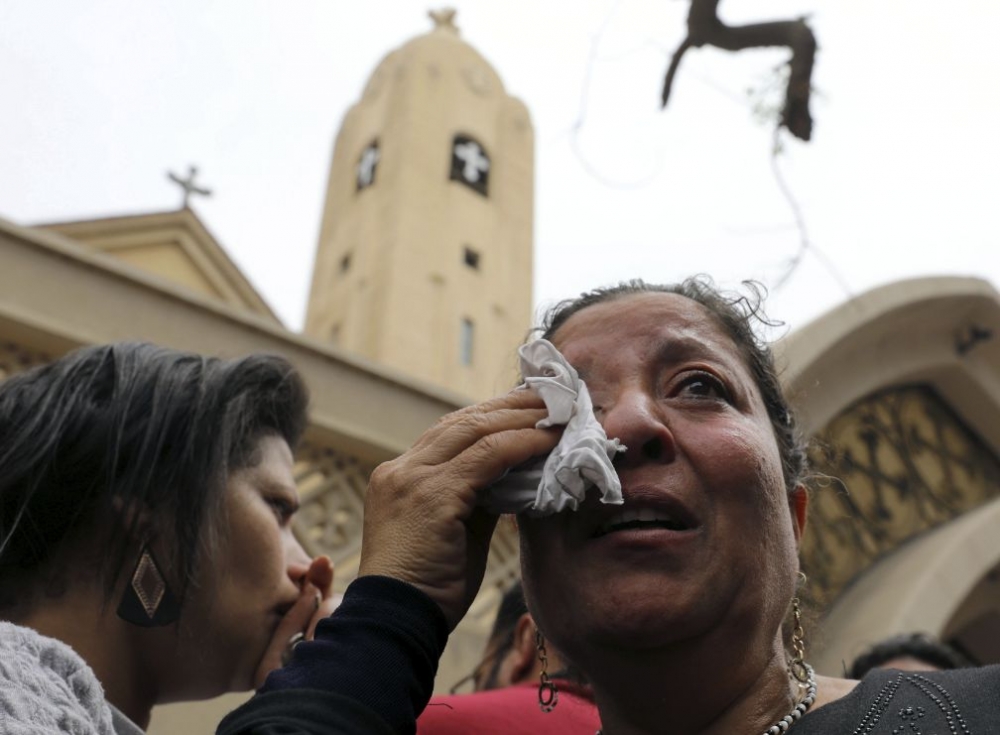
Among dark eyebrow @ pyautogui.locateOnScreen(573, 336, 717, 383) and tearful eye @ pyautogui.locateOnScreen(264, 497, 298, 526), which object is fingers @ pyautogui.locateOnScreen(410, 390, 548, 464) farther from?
tearful eye @ pyautogui.locateOnScreen(264, 497, 298, 526)

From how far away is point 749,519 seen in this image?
1656 mm

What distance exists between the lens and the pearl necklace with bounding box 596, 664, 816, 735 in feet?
5.33

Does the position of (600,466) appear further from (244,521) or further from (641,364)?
(244,521)

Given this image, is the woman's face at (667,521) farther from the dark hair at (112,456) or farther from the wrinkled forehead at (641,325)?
the dark hair at (112,456)

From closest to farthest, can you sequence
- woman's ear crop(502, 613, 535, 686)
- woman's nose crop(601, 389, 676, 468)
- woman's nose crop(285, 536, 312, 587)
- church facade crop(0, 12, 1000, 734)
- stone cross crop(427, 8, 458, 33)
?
woman's nose crop(601, 389, 676, 468)
woman's nose crop(285, 536, 312, 587)
woman's ear crop(502, 613, 535, 686)
church facade crop(0, 12, 1000, 734)
stone cross crop(427, 8, 458, 33)

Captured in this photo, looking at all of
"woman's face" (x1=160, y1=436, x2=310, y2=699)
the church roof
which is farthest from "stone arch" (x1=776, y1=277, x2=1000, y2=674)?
the church roof

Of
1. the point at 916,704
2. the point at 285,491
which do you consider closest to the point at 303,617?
the point at 285,491

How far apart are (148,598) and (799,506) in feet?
3.98

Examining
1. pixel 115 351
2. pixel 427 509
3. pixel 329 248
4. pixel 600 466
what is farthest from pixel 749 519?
pixel 329 248

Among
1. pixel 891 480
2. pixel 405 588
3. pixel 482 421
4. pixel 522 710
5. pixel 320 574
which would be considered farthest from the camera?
pixel 891 480

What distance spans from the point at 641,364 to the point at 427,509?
0.41 m

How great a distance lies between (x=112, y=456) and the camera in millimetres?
2217

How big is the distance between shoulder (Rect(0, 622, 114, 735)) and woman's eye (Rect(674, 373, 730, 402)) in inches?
39.4

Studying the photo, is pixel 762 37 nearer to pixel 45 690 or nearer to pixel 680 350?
pixel 680 350
